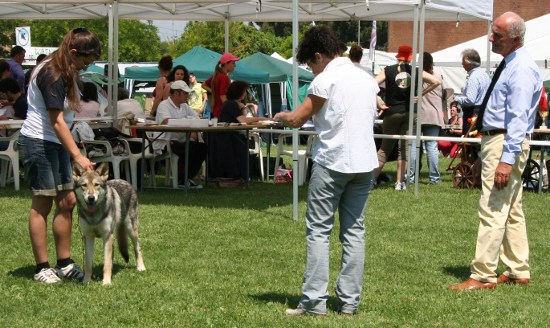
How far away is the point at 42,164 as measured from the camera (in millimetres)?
6551

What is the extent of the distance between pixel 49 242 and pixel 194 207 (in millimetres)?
2755

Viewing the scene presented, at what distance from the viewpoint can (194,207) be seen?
36.3 ft

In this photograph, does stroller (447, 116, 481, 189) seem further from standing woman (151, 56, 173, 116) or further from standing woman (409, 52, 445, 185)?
standing woman (151, 56, 173, 116)

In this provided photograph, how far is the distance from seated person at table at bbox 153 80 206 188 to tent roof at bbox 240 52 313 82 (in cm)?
1339

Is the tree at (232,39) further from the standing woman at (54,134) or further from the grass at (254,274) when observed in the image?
the standing woman at (54,134)

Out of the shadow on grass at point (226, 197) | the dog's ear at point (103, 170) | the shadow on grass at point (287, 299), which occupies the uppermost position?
the dog's ear at point (103, 170)

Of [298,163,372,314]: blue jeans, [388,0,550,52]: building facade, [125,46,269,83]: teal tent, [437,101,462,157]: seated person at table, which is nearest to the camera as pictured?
[298,163,372,314]: blue jeans

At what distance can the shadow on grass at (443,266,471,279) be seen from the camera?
7383 millimetres

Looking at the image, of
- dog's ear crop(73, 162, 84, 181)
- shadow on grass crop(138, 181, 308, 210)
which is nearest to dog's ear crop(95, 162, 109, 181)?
dog's ear crop(73, 162, 84, 181)

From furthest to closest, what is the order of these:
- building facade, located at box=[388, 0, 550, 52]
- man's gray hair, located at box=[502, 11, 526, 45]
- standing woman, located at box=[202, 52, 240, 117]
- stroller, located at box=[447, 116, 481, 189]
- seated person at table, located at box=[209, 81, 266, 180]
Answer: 1. building facade, located at box=[388, 0, 550, 52]
2. standing woman, located at box=[202, 52, 240, 117]
3. stroller, located at box=[447, 116, 481, 189]
4. seated person at table, located at box=[209, 81, 266, 180]
5. man's gray hair, located at box=[502, 11, 526, 45]

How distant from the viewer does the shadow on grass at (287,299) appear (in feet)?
20.2

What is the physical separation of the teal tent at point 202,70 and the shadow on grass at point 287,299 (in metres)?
18.8

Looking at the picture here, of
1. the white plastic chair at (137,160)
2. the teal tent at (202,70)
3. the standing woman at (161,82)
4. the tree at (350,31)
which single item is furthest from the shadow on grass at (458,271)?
the tree at (350,31)

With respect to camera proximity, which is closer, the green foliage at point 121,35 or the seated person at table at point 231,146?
the seated person at table at point 231,146
